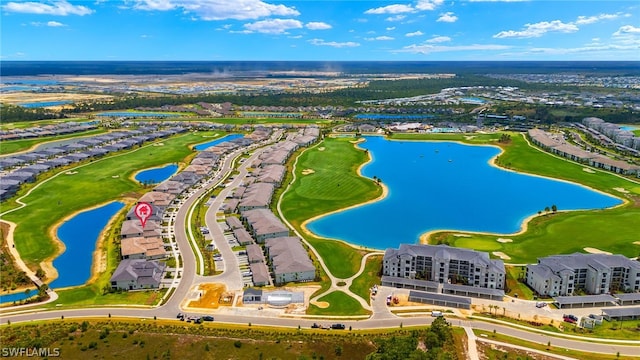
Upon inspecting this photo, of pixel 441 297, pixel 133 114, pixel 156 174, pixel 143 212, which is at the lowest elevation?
pixel 441 297

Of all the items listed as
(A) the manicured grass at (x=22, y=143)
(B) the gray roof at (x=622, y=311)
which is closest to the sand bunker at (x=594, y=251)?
(B) the gray roof at (x=622, y=311)

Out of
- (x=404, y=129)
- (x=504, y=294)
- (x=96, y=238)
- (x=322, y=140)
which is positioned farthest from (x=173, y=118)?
(x=504, y=294)

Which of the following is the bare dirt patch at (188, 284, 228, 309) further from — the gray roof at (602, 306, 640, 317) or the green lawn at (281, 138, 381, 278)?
the gray roof at (602, 306, 640, 317)

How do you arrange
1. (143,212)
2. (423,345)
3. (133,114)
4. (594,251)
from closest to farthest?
(423,345) → (594,251) → (143,212) → (133,114)

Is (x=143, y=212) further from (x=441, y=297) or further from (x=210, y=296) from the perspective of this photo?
(x=441, y=297)

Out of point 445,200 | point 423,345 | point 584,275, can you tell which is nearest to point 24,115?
point 445,200

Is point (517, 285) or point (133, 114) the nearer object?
point (517, 285)

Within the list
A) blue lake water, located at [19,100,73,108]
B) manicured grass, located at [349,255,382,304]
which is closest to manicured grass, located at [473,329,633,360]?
manicured grass, located at [349,255,382,304]
